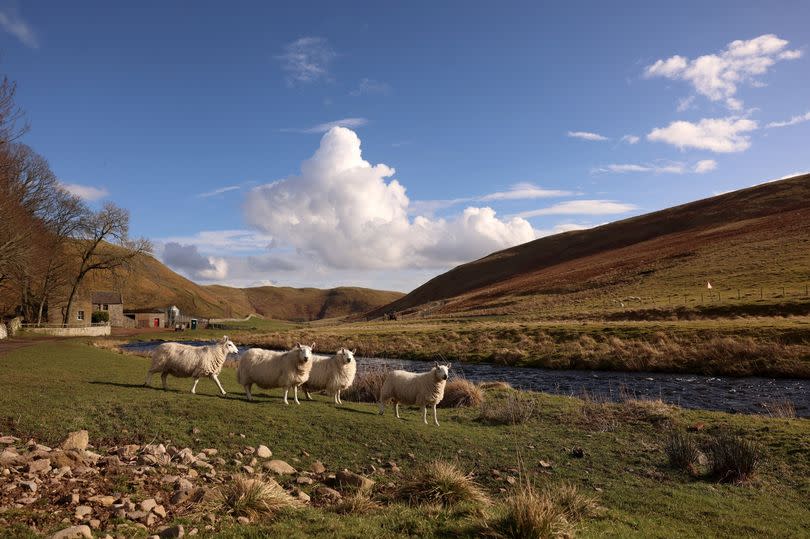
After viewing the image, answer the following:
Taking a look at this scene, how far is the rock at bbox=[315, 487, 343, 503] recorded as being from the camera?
9236 mm

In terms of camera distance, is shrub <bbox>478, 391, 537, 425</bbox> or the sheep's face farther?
the sheep's face

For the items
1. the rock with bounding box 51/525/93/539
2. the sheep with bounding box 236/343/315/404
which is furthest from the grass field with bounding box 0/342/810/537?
the sheep with bounding box 236/343/315/404

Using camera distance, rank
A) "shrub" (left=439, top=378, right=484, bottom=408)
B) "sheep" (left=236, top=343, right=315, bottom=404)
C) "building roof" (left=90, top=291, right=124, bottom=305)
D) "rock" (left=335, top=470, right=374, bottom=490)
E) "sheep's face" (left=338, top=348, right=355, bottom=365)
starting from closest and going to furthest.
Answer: "rock" (left=335, top=470, right=374, bottom=490), "sheep" (left=236, top=343, right=315, bottom=404), "sheep's face" (left=338, top=348, right=355, bottom=365), "shrub" (left=439, top=378, right=484, bottom=408), "building roof" (left=90, top=291, right=124, bottom=305)

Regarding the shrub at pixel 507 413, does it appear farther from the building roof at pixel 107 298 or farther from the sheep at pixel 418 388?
the building roof at pixel 107 298

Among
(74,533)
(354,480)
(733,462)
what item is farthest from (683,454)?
(74,533)

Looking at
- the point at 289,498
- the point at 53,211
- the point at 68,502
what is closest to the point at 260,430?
the point at 289,498

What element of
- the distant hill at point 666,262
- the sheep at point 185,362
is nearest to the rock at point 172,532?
the sheep at point 185,362

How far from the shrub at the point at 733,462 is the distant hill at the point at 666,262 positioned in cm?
4151

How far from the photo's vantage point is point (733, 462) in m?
12.1

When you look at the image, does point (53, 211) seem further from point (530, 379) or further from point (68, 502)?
point (68, 502)

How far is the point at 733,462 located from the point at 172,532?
11877 mm

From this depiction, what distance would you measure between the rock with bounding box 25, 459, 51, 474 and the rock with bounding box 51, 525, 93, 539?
8.21 feet

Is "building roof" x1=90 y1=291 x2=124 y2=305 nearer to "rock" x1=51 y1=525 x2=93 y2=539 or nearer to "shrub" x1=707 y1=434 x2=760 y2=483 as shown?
"rock" x1=51 y1=525 x2=93 y2=539

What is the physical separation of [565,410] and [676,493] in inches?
351
